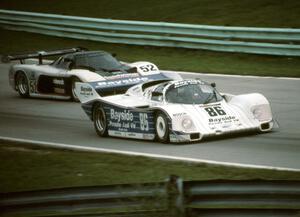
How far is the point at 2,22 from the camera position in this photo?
31297mm

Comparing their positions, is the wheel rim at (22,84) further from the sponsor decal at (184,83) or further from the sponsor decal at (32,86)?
the sponsor decal at (184,83)

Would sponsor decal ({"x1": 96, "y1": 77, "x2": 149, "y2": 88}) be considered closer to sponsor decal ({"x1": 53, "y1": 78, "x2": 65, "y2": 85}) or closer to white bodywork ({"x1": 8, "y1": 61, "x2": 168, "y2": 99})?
white bodywork ({"x1": 8, "y1": 61, "x2": 168, "y2": 99})

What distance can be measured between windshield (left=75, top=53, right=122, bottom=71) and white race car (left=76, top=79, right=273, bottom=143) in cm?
414

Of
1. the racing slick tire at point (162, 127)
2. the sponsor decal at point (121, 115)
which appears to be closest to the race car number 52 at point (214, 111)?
the racing slick tire at point (162, 127)

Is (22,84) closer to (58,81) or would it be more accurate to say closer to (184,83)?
(58,81)

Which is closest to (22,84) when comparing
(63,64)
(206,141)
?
(63,64)

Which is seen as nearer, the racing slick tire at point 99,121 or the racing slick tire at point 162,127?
the racing slick tire at point 162,127

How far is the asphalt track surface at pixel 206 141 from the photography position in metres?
12.4

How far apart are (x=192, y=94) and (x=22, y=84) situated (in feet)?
27.5

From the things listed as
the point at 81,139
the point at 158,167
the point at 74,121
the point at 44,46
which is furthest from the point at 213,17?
the point at 158,167

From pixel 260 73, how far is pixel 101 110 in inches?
260

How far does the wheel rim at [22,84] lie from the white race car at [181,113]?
626cm

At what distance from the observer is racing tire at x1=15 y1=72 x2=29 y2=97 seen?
20922 mm

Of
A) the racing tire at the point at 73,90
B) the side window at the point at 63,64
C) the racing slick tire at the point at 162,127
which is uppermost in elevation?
the side window at the point at 63,64
